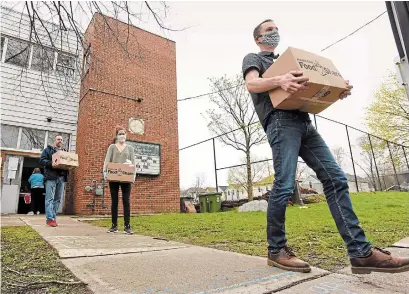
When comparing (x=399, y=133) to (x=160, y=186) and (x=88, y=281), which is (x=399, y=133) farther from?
(x=88, y=281)

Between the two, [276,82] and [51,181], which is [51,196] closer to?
[51,181]

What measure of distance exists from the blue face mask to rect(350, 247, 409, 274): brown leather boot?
66.0 inches

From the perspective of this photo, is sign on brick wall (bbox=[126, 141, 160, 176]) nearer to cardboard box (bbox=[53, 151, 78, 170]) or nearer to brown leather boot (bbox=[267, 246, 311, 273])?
cardboard box (bbox=[53, 151, 78, 170])

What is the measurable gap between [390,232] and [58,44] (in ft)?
→ 15.2

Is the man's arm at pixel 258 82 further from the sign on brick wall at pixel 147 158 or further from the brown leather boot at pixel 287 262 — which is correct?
the sign on brick wall at pixel 147 158

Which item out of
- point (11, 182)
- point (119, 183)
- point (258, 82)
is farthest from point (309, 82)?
point (11, 182)

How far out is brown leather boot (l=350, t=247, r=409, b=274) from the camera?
1609mm

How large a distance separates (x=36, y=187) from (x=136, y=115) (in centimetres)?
436

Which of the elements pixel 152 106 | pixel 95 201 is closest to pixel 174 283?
pixel 95 201

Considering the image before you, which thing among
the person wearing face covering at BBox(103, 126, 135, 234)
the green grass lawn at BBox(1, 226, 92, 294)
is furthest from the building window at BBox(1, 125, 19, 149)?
the green grass lawn at BBox(1, 226, 92, 294)

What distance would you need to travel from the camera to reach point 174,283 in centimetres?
156

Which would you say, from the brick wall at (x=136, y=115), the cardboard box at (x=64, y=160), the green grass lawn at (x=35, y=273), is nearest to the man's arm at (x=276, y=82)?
the green grass lawn at (x=35, y=273)

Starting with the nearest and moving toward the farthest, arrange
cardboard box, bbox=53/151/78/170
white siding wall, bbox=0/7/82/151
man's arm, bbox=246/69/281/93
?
man's arm, bbox=246/69/281/93 → cardboard box, bbox=53/151/78/170 → white siding wall, bbox=0/7/82/151

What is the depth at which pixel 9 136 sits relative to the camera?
10.0 meters
